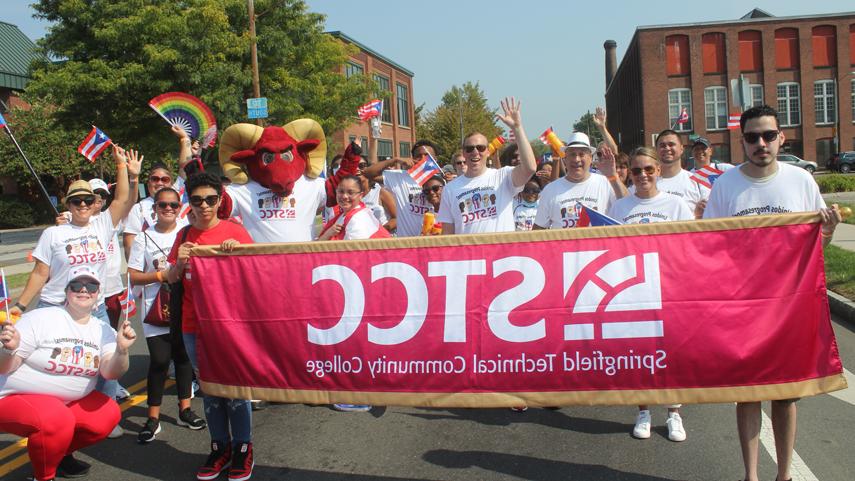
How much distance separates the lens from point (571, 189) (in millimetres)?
5441

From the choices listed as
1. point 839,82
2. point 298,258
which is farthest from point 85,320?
point 839,82

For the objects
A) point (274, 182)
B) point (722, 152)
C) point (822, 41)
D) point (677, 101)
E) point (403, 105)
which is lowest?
point (274, 182)

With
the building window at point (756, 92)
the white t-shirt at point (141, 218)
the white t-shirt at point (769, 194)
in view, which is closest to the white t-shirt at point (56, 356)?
the white t-shirt at point (141, 218)

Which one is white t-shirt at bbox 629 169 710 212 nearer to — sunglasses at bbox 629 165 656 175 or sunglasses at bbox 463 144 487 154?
sunglasses at bbox 629 165 656 175

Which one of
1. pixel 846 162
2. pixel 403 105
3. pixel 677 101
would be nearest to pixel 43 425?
pixel 846 162

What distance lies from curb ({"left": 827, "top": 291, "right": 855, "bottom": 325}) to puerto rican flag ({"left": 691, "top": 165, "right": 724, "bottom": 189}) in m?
2.35

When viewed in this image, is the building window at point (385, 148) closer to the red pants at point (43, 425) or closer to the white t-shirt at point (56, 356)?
the white t-shirt at point (56, 356)

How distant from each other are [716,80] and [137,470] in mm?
53168

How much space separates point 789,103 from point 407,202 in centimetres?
5144

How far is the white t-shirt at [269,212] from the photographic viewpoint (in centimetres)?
513

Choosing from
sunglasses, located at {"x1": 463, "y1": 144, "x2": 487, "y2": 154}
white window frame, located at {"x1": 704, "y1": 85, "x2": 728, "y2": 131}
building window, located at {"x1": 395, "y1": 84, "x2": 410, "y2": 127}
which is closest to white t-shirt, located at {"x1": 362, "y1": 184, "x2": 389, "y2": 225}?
sunglasses, located at {"x1": 463, "y1": 144, "x2": 487, "y2": 154}

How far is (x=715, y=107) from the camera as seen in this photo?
50.7 metres

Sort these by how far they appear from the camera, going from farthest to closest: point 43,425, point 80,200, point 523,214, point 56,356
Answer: point 523,214
point 80,200
point 56,356
point 43,425

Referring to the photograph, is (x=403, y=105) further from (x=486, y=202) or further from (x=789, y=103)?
(x=486, y=202)
